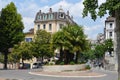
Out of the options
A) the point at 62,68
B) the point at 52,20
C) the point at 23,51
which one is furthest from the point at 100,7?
the point at 52,20

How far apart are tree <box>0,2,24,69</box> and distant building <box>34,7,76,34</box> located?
130ft

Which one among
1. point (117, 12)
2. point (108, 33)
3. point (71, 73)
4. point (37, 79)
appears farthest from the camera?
point (108, 33)

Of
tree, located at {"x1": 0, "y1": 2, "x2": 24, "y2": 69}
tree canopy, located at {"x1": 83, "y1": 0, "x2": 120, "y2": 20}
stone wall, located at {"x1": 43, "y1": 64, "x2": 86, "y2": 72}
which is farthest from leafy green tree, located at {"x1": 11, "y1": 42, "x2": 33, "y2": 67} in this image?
tree canopy, located at {"x1": 83, "y1": 0, "x2": 120, "y2": 20}

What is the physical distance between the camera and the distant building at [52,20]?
4021 inches

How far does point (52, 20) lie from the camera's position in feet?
336

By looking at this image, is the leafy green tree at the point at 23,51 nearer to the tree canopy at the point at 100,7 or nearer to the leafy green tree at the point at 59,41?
the leafy green tree at the point at 59,41

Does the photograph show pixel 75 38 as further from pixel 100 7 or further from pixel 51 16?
pixel 51 16

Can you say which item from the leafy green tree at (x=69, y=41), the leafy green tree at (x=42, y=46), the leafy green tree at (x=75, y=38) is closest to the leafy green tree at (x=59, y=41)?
the leafy green tree at (x=69, y=41)

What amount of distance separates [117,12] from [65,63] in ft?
103

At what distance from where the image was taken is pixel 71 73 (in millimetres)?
41031

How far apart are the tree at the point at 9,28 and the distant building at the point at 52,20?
1558 inches

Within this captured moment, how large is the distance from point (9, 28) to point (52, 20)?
41.9m

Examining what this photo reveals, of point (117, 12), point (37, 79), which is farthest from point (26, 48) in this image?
point (117, 12)

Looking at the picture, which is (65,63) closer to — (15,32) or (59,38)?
(59,38)
